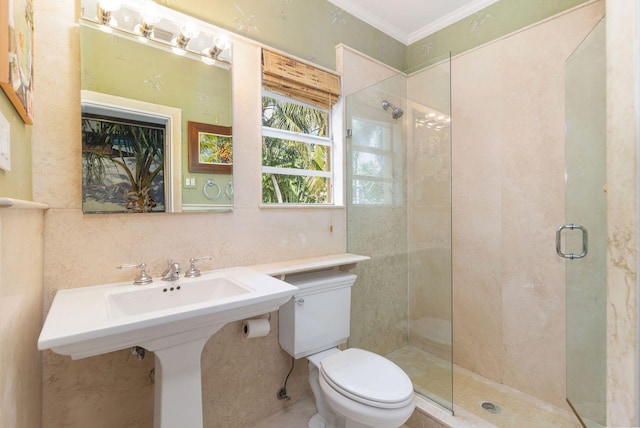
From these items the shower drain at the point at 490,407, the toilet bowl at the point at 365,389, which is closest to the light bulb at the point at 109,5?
the toilet bowl at the point at 365,389

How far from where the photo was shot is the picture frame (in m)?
1.49

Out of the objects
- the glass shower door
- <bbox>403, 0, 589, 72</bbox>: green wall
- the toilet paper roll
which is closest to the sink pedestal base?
the toilet paper roll

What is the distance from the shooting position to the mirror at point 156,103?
1.25 meters

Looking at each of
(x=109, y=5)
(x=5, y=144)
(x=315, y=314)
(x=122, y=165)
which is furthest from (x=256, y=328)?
(x=109, y=5)

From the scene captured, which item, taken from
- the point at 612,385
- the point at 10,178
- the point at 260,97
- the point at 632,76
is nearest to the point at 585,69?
the point at 632,76

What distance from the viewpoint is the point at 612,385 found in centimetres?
98

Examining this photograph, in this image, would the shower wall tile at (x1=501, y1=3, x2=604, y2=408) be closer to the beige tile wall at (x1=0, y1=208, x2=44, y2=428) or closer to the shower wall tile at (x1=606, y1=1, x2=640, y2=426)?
the shower wall tile at (x1=606, y1=1, x2=640, y2=426)

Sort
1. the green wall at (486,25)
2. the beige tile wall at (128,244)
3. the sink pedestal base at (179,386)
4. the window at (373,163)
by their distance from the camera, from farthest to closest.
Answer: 1. the window at (373,163)
2. the green wall at (486,25)
3. the beige tile wall at (128,244)
4. the sink pedestal base at (179,386)

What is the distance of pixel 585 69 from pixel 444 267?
4.33 ft

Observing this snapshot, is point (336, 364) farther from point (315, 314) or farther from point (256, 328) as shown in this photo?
point (256, 328)

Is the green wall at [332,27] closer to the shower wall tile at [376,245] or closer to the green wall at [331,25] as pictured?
the green wall at [331,25]

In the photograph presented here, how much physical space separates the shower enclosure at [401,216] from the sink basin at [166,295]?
1033 millimetres

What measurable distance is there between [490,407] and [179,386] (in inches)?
70.8

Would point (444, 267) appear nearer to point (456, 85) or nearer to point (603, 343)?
point (603, 343)
